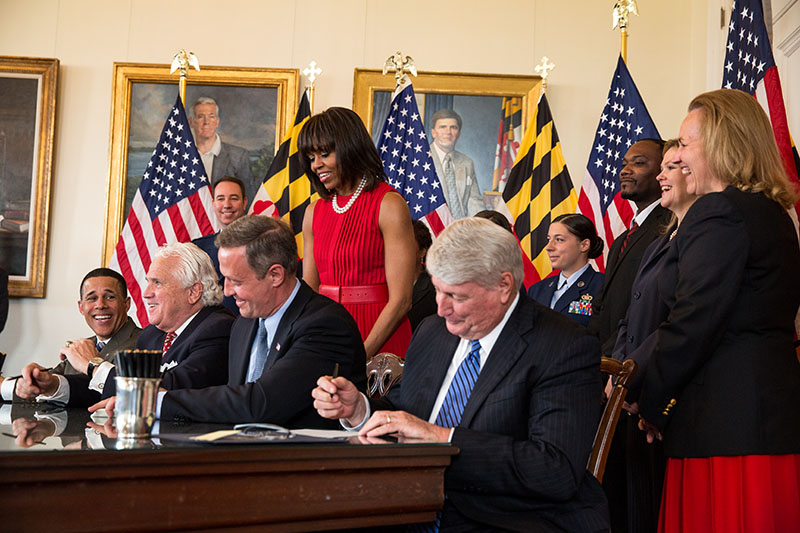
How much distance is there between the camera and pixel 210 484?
61.1 inches

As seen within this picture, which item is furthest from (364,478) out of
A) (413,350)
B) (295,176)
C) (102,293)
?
(295,176)

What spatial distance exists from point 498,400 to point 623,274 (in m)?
2.22

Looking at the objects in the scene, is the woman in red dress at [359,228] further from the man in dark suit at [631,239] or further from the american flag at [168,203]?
the american flag at [168,203]

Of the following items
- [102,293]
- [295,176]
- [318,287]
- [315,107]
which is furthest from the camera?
[315,107]

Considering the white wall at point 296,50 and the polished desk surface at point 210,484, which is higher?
the white wall at point 296,50

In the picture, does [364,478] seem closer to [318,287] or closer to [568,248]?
[318,287]

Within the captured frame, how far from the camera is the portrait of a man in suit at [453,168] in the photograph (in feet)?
23.1

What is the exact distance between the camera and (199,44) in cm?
729

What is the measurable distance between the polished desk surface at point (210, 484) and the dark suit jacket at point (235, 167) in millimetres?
5451

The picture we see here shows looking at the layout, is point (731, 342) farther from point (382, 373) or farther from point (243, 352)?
point (243, 352)

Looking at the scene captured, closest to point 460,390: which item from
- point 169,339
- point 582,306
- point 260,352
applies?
point 260,352

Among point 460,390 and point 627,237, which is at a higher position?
point 627,237

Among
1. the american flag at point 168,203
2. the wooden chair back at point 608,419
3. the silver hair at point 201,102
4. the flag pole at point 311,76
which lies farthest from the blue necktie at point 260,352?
the silver hair at point 201,102

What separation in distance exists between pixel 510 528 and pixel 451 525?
15 centimetres
